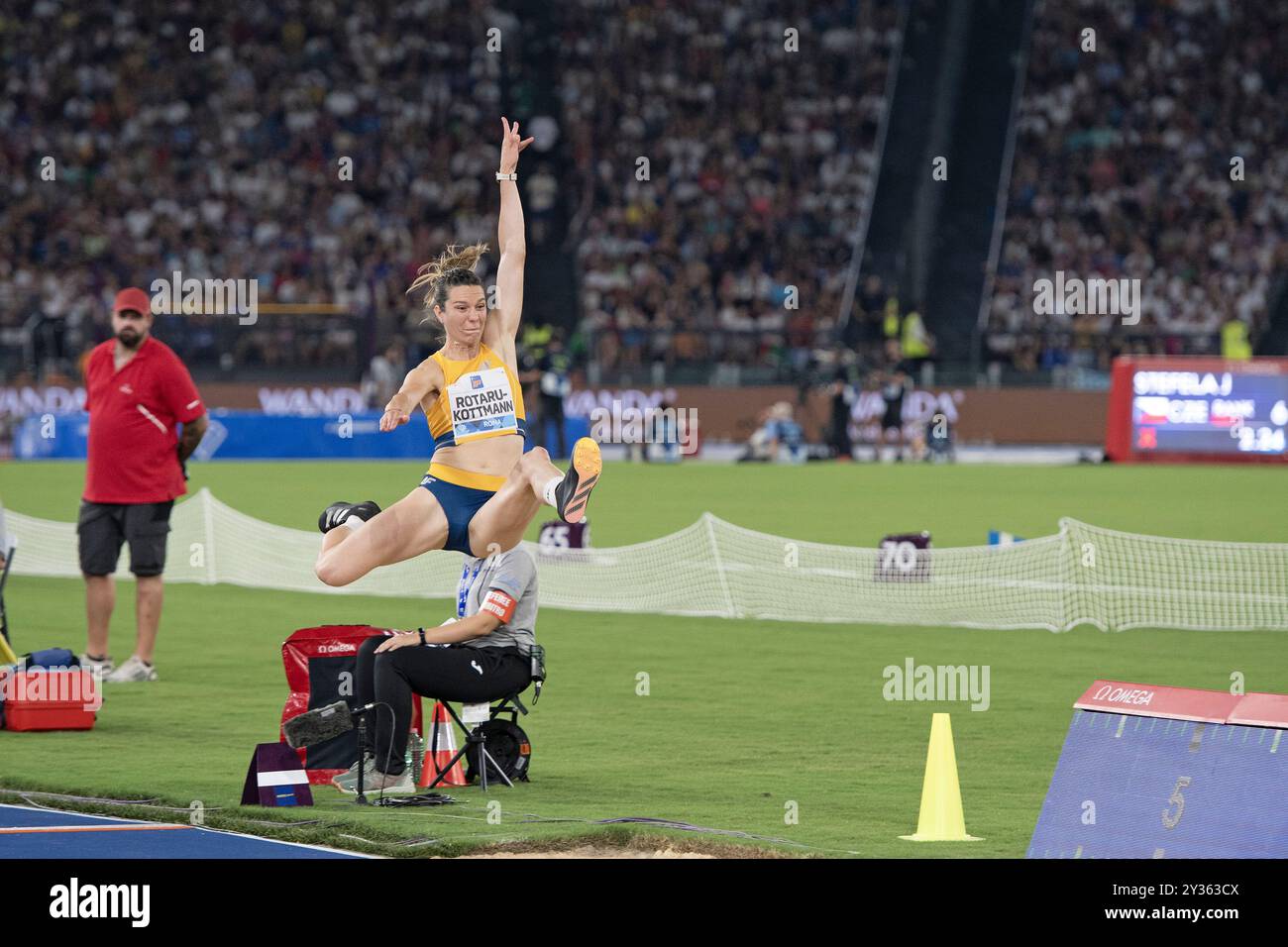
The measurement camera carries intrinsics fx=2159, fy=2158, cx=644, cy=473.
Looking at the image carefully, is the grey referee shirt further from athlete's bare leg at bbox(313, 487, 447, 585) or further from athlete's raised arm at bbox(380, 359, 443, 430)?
athlete's raised arm at bbox(380, 359, 443, 430)

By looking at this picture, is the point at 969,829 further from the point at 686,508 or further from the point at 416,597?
the point at 686,508

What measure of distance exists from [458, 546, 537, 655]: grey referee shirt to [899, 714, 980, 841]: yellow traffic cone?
79.5 inches

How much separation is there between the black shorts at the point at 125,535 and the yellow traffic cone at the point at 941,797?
20.7 ft

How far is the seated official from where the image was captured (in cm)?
932

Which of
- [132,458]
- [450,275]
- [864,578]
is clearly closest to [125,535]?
[132,458]

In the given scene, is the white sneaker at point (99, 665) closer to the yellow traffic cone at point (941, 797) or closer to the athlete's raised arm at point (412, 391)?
the athlete's raised arm at point (412, 391)

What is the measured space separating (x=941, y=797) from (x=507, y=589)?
7.35 ft

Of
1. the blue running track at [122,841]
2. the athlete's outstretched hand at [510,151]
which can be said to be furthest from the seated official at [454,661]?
the athlete's outstretched hand at [510,151]

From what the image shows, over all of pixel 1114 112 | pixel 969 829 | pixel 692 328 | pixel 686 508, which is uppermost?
pixel 1114 112

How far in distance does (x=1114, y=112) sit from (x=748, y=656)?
103ft

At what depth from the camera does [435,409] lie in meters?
9.98

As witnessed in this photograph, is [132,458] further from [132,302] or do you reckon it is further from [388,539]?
[388,539]

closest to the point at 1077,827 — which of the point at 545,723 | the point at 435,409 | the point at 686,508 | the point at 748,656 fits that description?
the point at 435,409

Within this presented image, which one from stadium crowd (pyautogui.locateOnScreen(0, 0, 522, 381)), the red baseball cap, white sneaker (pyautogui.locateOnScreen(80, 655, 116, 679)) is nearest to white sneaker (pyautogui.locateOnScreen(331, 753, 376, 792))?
white sneaker (pyautogui.locateOnScreen(80, 655, 116, 679))
